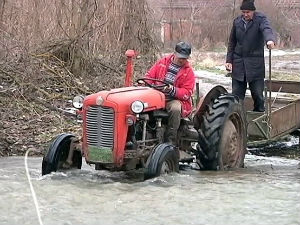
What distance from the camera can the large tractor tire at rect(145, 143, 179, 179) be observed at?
6.99 meters

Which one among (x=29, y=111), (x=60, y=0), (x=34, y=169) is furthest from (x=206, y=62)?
(x=34, y=169)

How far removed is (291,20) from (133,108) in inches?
2064

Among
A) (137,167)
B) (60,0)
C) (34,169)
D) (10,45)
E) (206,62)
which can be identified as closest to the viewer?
(137,167)

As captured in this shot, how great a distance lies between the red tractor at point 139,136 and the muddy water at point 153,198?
0.60 ft

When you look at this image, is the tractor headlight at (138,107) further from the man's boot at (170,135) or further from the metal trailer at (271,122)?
the metal trailer at (271,122)

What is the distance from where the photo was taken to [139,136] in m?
7.58

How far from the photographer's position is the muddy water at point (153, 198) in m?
5.96

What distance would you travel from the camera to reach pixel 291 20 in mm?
57500

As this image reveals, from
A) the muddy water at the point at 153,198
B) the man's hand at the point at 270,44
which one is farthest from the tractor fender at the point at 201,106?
the man's hand at the point at 270,44

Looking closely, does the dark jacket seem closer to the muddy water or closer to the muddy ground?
the muddy ground

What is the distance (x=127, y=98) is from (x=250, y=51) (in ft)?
10.7

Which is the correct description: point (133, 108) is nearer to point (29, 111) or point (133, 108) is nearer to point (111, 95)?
point (111, 95)

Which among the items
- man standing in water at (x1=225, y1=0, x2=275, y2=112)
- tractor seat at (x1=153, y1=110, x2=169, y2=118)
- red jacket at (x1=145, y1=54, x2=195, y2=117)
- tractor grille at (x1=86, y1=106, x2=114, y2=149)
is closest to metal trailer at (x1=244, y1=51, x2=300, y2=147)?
man standing in water at (x1=225, y1=0, x2=275, y2=112)

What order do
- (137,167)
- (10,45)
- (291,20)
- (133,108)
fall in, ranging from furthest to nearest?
(291,20) → (10,45) → (137,167) → (133,108)
